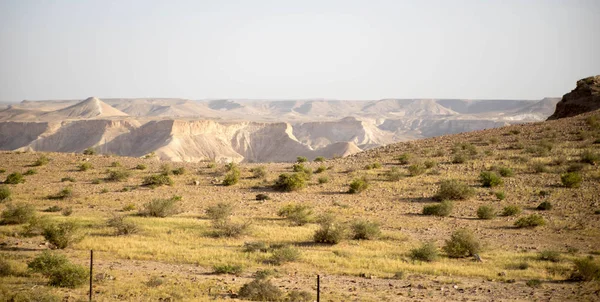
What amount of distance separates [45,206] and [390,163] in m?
19.7

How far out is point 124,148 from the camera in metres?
94.6

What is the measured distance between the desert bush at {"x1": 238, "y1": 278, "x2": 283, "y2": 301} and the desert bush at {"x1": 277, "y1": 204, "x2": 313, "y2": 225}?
740 centimetres

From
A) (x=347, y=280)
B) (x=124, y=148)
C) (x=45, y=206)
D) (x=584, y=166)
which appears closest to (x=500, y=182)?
(x=584, y=166)

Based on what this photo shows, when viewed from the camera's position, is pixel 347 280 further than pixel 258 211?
No

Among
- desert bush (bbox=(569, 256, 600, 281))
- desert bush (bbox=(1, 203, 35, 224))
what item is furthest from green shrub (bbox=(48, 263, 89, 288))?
desert bush (bbox=(569, 256, 600, 281))

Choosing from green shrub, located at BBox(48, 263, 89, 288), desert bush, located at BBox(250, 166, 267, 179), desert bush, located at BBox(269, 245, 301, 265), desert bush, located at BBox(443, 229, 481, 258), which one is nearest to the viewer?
green shrub, located at BBox(48, 263, 89, 288)

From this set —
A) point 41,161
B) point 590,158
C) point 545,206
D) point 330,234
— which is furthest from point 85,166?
point 590,158

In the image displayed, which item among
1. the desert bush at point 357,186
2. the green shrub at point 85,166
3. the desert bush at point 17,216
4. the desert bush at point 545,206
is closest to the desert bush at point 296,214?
the desert bush at point 357,186

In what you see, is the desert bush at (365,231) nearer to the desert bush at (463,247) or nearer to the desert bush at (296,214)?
the desert bush at (463,247)

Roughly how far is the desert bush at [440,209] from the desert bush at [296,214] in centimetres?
480

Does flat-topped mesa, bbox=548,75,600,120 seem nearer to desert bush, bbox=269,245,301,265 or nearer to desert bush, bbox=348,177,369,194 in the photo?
desert bush, bbox=348,177,369,194

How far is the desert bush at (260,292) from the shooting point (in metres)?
9.03

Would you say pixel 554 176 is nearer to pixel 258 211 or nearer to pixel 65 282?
pixel 258 211

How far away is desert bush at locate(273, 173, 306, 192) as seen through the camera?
75.7 feet
